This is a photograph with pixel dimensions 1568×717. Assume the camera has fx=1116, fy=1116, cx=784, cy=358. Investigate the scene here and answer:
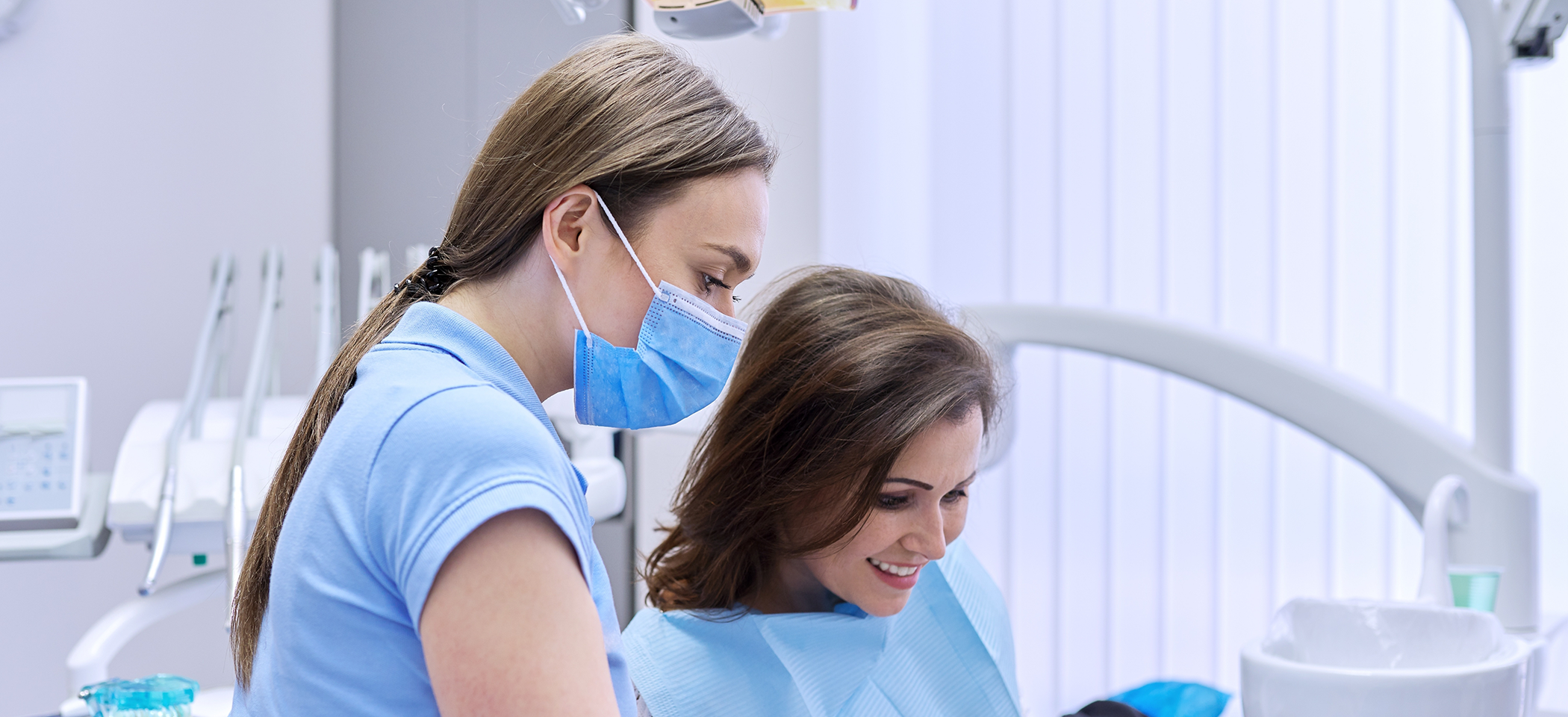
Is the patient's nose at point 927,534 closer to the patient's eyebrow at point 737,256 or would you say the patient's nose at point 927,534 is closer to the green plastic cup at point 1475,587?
the patient's eyebrow at point 737,256

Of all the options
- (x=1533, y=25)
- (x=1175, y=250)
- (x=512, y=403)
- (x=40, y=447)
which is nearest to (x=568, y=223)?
(x=512, y=403)

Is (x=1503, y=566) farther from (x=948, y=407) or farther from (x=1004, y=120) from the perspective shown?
(x=1004, y=120)

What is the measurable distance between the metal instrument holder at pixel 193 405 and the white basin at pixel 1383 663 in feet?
4.69

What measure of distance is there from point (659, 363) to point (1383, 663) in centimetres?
99

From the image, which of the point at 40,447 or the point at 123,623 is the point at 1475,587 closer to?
the point at 123,623

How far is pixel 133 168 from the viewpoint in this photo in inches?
80.2

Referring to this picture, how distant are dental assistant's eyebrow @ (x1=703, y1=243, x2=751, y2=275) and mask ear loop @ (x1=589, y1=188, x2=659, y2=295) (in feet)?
0.16

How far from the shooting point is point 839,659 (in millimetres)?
1280

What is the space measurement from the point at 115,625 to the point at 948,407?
4.01 ft

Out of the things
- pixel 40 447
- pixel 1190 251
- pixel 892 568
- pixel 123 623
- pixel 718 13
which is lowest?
pixel 123 623

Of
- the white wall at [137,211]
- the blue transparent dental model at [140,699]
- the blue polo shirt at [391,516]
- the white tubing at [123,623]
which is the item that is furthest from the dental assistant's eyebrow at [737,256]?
the white wall at [137,211]

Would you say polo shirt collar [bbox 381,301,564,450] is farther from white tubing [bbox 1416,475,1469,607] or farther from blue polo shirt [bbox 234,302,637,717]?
white tubing [bbox 1416,475,1469,607]

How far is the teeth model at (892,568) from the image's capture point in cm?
125

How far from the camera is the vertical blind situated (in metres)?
2.32
